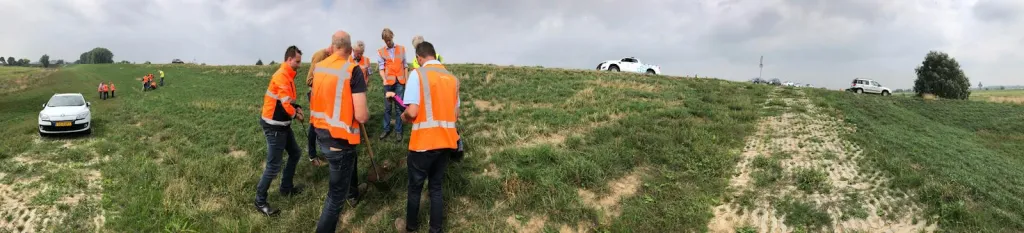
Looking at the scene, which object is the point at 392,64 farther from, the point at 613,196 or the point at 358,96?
the point at 613,196

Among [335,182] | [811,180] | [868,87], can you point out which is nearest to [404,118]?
[335,182]

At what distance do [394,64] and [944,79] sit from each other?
4846 centimetres

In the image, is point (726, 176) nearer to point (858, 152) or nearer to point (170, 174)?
point (858, 152)

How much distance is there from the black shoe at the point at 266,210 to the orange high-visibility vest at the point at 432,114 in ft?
7.74

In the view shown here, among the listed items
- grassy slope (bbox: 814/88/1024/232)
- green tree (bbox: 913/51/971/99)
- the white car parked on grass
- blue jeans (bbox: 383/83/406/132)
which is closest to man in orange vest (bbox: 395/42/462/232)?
blue jeans (bbox: 383/83/406/132)

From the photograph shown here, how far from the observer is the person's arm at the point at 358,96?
13.4 feet

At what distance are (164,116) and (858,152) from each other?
1512 centimetres

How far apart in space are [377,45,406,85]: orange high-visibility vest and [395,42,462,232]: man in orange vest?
10.3 feet

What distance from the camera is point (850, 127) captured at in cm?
866

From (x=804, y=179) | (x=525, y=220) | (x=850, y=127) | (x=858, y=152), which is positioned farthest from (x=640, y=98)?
(x=525, y=220)

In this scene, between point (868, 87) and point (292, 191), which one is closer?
point (292, 191)

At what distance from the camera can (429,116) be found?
3932 millimetres

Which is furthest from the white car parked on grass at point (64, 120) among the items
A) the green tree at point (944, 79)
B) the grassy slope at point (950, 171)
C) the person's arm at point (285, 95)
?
the green tree at point (944, 79)

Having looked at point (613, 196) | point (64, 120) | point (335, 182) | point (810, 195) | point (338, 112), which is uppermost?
point (338, 112)
